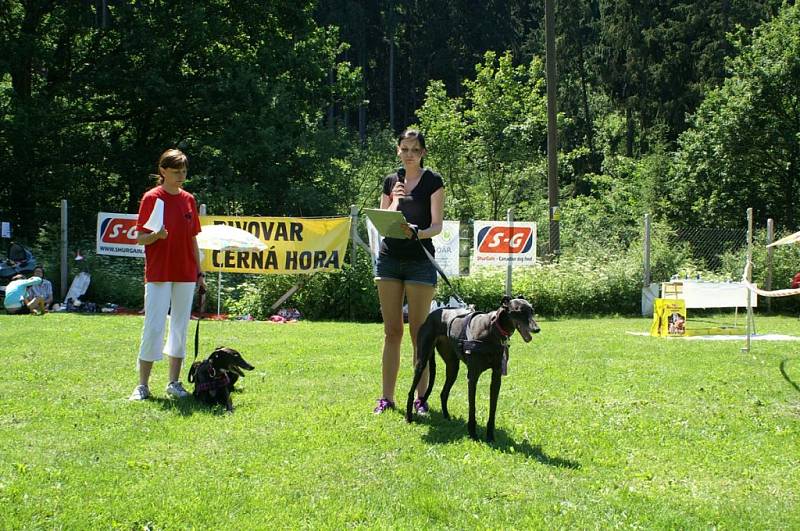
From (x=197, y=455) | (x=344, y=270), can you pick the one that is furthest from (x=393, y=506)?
(x=344, y=270)

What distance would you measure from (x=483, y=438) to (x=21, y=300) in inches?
439

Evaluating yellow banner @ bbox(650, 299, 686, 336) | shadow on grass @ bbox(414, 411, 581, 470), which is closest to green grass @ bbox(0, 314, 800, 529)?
shadow on grass @ bbox(414, 411, 581, 470)

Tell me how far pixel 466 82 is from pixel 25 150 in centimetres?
1423

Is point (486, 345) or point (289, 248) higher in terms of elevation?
point (289, 248)

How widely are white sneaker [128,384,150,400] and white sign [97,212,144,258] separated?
997 cm

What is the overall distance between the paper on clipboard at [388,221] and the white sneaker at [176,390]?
2254 mm

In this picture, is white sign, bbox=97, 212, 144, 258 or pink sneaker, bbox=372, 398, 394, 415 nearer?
pink sneaker, bbox=372, 398, 394, 415

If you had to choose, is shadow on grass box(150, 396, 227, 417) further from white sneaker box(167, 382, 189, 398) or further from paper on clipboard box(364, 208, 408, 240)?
paper on clipboard box(364, 208, 408, 240)

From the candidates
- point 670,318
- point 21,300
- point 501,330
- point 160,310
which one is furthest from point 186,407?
point 21,300

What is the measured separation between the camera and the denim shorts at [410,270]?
521cm

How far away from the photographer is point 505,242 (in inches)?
581

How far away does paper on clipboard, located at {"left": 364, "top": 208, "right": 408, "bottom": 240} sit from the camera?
15.8 feet

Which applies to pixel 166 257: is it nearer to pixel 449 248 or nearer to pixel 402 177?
pixel 402 177

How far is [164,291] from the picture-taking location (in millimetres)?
5793
